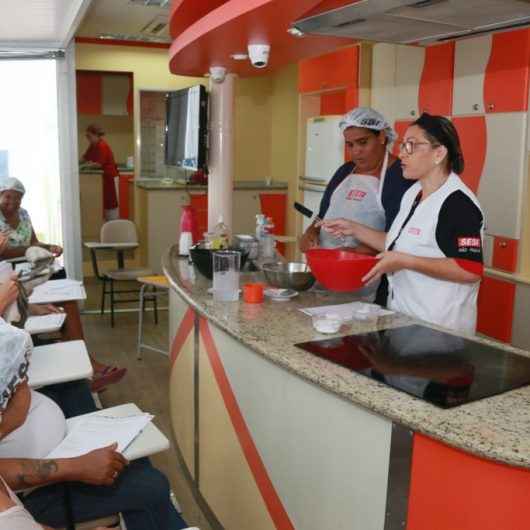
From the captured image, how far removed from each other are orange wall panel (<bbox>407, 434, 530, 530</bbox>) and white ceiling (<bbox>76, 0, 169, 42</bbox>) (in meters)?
5.12

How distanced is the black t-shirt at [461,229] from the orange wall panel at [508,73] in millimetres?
1548

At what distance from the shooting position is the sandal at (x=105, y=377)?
3.67 metres

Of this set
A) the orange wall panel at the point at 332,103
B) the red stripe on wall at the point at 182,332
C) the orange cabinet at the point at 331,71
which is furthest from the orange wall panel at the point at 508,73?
the orange wall panel at the point at 332,103

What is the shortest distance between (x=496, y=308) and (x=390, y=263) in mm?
1824

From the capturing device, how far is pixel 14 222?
14.1 feet

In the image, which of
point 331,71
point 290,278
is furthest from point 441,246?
point 331,71

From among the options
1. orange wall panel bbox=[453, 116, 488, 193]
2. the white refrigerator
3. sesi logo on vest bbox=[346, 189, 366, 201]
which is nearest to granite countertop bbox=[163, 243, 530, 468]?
sesi logo on vest bbox=[346, 189, 366, 201]

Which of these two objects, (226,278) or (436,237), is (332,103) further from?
(436,237)

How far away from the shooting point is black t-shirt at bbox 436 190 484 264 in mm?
2047

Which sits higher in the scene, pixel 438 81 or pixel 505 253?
pixel 438 81

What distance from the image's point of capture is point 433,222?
2109mm

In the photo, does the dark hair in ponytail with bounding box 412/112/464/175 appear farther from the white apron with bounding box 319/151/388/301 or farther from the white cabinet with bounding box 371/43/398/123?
the white cabinet with bounding box 371/43/398/123

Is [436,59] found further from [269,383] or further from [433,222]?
[269,383]

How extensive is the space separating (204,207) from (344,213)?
3.74m
